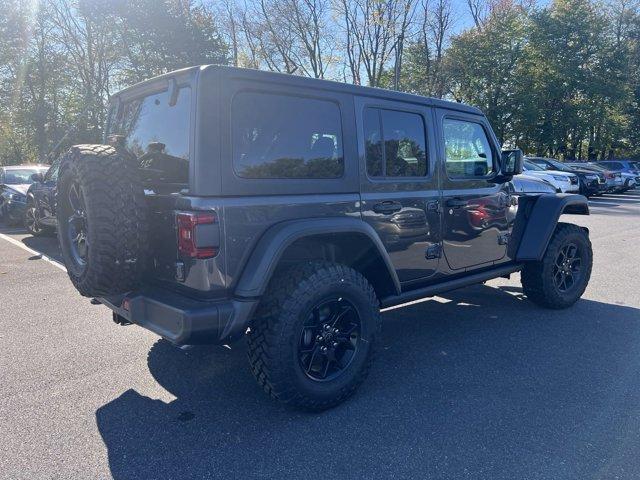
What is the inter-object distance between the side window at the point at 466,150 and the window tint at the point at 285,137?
4.13 feet

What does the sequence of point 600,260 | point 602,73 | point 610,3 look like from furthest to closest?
point 610,3 < point 602,73 < point 600,260

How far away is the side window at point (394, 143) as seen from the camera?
3494 millimetres

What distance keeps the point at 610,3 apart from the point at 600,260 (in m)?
37.6

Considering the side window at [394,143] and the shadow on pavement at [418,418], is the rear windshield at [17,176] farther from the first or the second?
the side window at [394,143]

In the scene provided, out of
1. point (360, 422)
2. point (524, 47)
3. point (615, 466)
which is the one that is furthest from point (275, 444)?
point (524, 47)

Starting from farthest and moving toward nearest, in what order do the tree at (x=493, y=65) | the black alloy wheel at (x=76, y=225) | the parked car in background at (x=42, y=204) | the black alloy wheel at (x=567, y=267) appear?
the tree at (x=493, y=65) < the parked car in background at (x=42, y=204) < the black alloy wheel at (x=567, y=267) < the black alloy wheel at (x=76, y=225)

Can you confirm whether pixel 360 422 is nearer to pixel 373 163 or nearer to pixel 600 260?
pixel 373 163

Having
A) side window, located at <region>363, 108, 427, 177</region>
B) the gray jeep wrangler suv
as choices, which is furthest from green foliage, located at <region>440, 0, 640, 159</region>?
the gray jeep wrangler suv

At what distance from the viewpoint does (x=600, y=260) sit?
7.57m

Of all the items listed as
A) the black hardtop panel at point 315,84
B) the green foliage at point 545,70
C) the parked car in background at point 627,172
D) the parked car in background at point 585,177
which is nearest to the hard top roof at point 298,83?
the black hardtop panel at point 315,84

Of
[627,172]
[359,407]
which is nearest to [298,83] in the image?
[359,407]

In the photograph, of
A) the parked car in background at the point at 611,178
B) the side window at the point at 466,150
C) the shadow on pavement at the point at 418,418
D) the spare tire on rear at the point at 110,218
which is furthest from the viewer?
the parked car in background at the point at 611,178

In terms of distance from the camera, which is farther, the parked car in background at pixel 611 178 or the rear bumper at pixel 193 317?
the parked car in background at pixel 611 178

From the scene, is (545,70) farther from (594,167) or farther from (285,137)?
(285,137)
